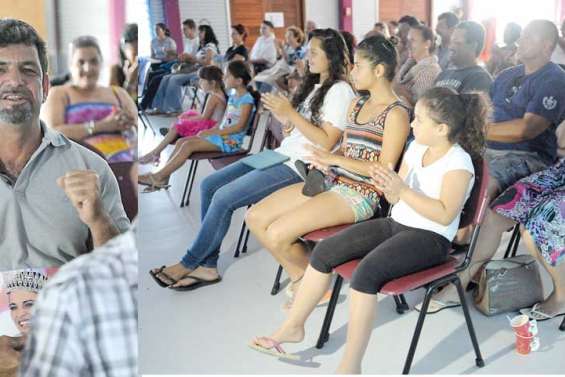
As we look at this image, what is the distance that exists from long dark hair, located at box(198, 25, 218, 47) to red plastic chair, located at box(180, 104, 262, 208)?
0.75 meters

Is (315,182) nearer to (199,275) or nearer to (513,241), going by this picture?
(199,275)

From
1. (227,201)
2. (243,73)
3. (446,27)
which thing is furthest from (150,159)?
(446,27)

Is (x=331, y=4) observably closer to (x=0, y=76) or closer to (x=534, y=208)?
(x=534, y=208)

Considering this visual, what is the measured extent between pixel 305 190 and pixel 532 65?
1.03 meters

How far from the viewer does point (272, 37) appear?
117 inches

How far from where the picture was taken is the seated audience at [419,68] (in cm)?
270

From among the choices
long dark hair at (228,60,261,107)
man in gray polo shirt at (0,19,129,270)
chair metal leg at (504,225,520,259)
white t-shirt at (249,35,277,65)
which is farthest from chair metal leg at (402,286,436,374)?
long dark hair at (228,60,261,107)

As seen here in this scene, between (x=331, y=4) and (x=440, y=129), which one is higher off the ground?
(x=331, y=4)

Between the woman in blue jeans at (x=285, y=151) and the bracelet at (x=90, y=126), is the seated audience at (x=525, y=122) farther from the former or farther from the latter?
the bracelet at (x=90, y=126)

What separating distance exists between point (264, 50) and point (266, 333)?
1.46m

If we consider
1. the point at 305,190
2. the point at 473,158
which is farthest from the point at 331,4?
the point at 473,158

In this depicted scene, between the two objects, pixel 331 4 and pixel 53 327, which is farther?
pixel 331 4

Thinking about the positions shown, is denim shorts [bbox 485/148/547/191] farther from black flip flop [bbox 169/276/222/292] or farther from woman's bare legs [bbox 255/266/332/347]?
black flip flop [bbox 169/276/222/292]

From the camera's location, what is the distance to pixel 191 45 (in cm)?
274
